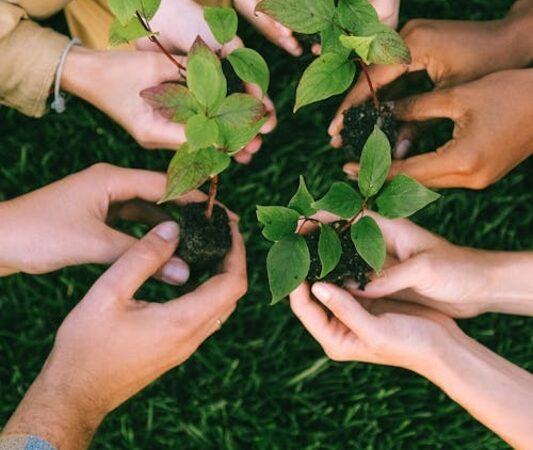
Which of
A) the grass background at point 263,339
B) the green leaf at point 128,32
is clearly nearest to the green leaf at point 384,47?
the green leaf at point 128,32

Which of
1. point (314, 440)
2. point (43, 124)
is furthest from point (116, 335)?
point (43, 124)

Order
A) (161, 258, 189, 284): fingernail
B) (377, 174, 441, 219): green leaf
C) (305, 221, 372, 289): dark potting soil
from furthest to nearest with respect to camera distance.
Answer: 1. (161, 258, 189, 284): fingernail
2. (305, 221, 372, 289): dark potting soil
3. (377, 174, 441, 219): green leaf

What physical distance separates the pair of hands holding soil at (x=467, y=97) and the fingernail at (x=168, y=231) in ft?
1.24

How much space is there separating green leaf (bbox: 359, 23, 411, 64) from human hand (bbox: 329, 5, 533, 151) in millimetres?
323

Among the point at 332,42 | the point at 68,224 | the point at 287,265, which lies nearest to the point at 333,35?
the point at 332,42

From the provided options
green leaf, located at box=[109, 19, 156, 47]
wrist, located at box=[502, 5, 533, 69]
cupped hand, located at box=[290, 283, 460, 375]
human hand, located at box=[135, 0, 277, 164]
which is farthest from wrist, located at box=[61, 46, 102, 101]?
wrist, located at box=[502, 5, 533, 69]

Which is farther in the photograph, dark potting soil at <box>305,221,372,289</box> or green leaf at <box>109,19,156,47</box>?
dark potting soil at <box>305,221,372,289</box>

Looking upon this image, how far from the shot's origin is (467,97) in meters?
1.34

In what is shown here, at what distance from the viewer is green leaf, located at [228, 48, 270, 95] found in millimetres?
1057

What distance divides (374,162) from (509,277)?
55 centimetres

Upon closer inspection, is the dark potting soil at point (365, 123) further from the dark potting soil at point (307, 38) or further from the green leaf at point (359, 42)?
the green leaf at point (359, 42)

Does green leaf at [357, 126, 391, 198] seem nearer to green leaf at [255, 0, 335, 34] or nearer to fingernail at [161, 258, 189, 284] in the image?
green leaf at [255, 0, 335, 34]

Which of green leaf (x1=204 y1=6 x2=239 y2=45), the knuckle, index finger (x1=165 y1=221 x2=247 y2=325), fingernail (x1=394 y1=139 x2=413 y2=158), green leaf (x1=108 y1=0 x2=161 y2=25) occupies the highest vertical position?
Result: green leaf (x1=108 y1=0 x2=161 y2=25)

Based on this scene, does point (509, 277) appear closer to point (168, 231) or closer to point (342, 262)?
point (342, 262)
